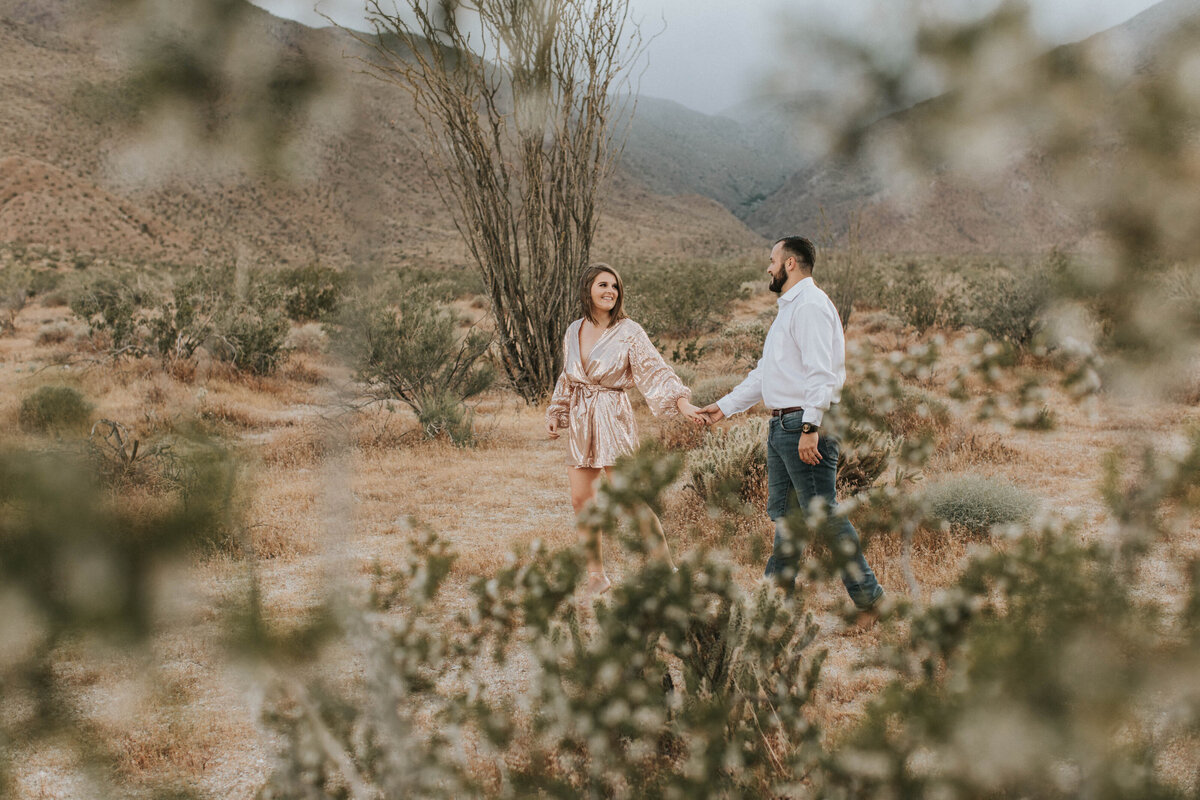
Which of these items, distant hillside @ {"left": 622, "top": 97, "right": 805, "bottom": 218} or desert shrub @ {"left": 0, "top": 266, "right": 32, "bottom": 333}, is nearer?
desert shrub @ {"left": 0, "top": 266, "right": 32, "bottom": 333}

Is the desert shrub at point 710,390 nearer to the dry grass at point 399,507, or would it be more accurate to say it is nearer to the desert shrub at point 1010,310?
the dry grass at point 399,507

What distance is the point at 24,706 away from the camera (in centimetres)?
53

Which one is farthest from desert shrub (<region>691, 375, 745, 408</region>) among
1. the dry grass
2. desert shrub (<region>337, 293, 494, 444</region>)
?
desert shrub (<region>337, 293, 494, 444</region>)

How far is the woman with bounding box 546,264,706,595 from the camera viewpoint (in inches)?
158

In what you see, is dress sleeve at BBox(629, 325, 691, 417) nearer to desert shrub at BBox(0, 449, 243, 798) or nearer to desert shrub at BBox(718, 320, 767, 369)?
desert shrub at BBox(0, 449, 243, 798)

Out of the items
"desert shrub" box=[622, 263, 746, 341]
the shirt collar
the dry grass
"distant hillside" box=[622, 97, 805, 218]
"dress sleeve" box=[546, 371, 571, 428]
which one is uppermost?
"distant hillside" box=[622, 97, 805, 218]

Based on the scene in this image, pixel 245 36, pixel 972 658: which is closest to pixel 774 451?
pixel 972 658

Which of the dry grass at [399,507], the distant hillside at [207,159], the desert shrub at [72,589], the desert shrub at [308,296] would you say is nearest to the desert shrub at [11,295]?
the desert shrub at [308,296]

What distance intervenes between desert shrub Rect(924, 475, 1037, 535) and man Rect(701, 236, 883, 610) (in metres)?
1.69

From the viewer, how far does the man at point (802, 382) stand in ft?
10.6

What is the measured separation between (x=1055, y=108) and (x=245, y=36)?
2.40 ft

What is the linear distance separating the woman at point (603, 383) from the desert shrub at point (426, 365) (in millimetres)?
3488

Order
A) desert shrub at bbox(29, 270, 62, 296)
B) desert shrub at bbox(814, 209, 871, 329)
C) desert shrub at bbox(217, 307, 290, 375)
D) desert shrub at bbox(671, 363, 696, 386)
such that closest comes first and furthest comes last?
desert shrub at bbox(671, 363, 696, 386), desert shrub at bbox(217, 307, 290, 375), desert shrub at bbox(814, 209, 871, 329), desert shrub at bbox(29, 270, 62, 296)

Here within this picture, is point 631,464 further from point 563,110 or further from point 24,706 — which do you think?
point 563,110
